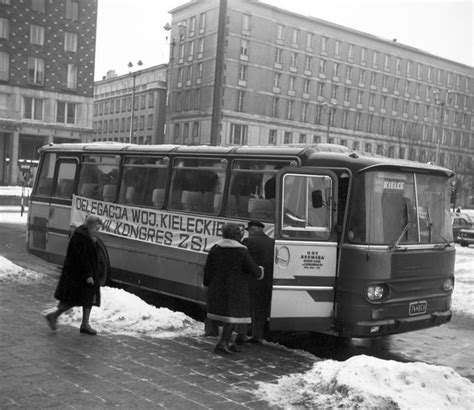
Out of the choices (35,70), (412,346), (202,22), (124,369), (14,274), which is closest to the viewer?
(124,369)

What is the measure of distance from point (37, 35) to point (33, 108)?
669 cm

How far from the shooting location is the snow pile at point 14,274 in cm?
1166

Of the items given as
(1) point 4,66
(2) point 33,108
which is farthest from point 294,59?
(1) point 4,66

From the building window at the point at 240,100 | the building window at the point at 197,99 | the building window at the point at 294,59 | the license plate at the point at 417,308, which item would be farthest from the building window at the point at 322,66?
the license plate at the point at 417,308

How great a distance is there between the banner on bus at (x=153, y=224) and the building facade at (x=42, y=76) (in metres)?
44.9

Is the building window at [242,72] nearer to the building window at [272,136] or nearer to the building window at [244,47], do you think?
the building window at [244,47]

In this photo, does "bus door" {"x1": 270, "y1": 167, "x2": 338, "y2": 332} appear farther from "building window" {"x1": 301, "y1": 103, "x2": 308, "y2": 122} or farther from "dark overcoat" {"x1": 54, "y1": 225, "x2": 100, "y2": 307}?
"building window" {"x1": 301, "y1": 103, "x2": 308, "y2": 122}

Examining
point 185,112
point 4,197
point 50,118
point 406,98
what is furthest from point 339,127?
point 4,197

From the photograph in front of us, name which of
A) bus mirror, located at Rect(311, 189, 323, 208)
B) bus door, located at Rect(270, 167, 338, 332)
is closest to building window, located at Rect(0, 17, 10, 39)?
bus door, located at Rect(270, 167, 338, 332)

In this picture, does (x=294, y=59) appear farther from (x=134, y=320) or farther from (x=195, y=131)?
(x=134, y=320)

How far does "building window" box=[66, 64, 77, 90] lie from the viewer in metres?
57.8

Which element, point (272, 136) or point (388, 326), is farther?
point (272, 136)

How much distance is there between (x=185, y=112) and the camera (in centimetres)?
7819

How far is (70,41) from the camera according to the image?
5744 cm
